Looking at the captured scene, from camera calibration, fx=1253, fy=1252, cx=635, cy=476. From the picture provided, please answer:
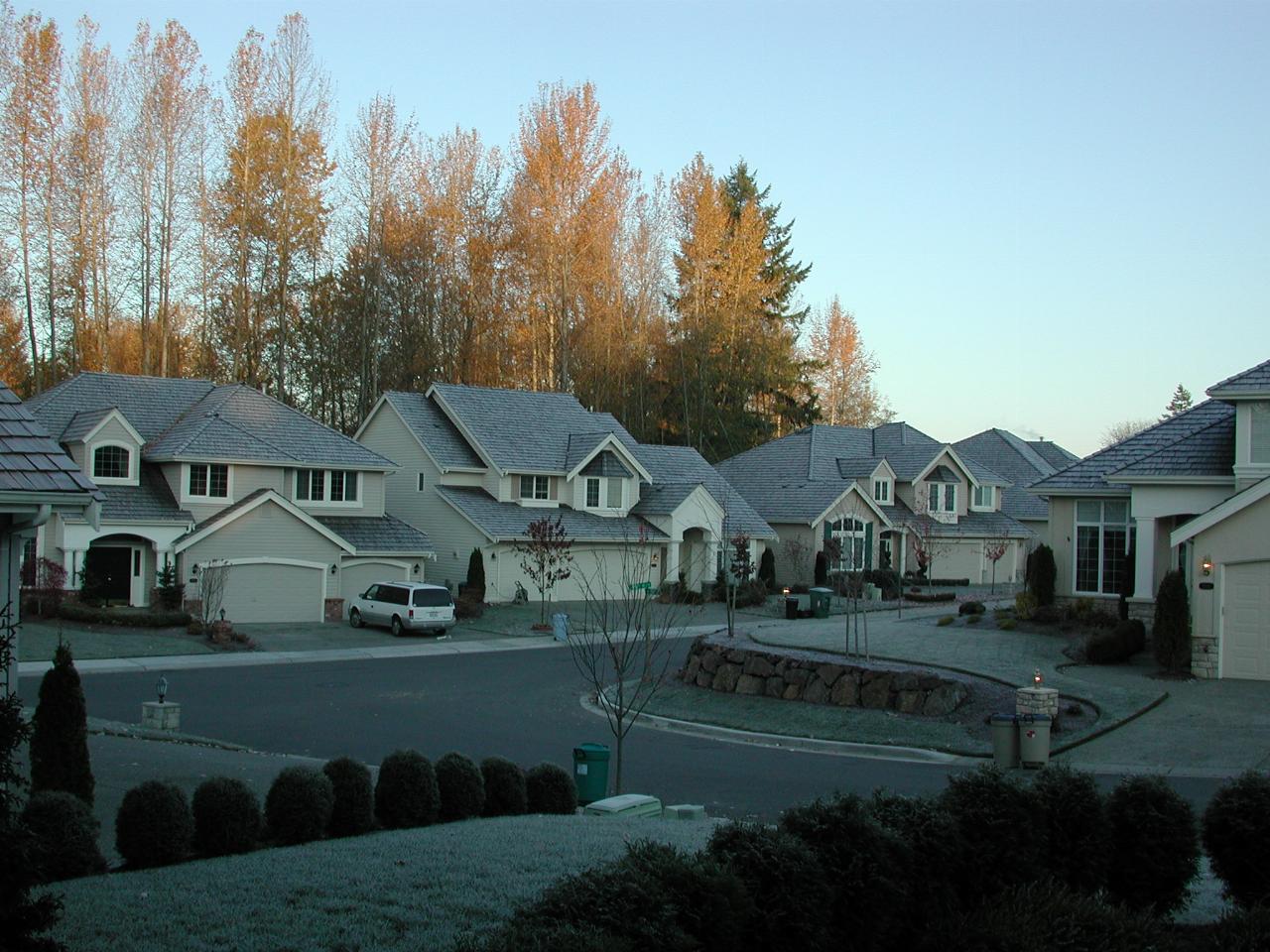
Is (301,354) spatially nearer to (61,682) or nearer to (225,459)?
(225,459)

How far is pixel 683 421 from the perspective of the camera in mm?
70375

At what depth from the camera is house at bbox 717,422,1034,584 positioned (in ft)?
184

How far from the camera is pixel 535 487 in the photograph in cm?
4950

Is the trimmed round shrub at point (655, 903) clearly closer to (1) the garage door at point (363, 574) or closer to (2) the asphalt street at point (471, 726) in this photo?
(2) the asphalt street at point (471, 726)

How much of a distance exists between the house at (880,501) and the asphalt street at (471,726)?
26.1 meters

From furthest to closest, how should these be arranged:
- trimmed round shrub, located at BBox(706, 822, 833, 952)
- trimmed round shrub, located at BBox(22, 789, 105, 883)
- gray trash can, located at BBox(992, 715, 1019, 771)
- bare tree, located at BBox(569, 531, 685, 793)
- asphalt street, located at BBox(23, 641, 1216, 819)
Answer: gray trash can, located at BBox(992, 715, 1019, 771) → asphalt street, located at BBox(23, 641, 1216, 819) → bare tree, located at BBox(569, 531, 685, 793) → trimmed round shrub, located at BBox(22, 789, 105, 883) → trimmed round shrub, located at BBox(706, 822, 833, 952)

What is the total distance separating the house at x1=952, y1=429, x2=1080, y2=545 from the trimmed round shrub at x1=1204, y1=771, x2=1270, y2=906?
2278 inches

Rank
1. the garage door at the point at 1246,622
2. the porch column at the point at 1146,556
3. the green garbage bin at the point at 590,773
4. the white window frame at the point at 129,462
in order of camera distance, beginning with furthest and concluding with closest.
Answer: the white window frame at the point at 129,462 < the porch column at the point at 1146,556 < the garage door at the point at 1246,622 < the green garbage bin at the point at 590,773

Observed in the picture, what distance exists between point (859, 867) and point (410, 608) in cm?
3064

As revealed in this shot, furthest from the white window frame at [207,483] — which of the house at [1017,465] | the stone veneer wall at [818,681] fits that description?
the house at [1017,465]

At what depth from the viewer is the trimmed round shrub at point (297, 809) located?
1116 centimetres

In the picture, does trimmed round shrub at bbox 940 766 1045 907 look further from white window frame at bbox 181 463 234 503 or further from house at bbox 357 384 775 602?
house at bbox 357 384 775 602

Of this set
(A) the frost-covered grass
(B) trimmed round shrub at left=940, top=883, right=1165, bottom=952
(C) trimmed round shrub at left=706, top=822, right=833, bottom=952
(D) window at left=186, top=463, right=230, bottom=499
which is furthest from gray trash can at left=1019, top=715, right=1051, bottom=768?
(D) window at left=186, top=463, right=230, bottom=499

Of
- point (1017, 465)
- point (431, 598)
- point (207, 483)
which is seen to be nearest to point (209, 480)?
point (207, 483)
